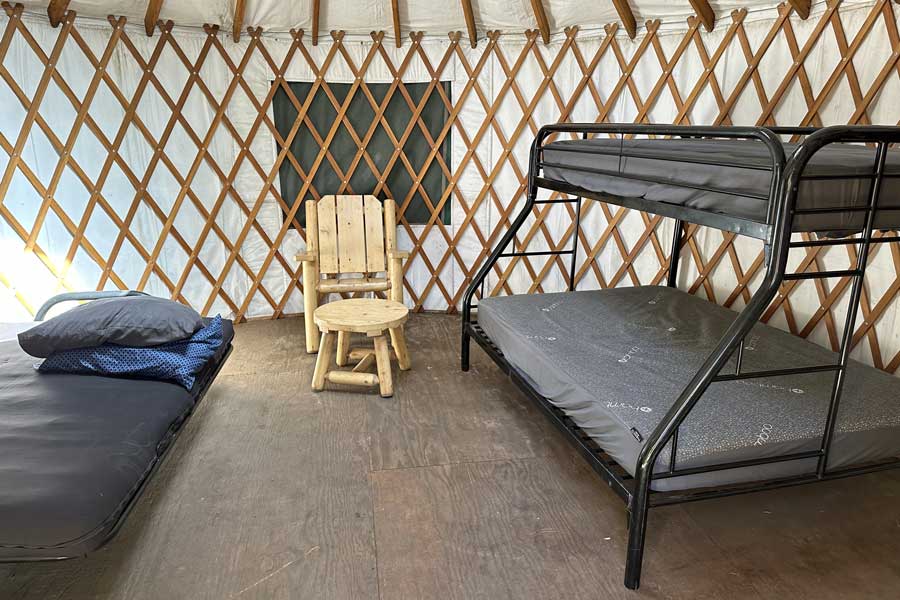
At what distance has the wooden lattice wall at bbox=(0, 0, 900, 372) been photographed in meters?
2.90

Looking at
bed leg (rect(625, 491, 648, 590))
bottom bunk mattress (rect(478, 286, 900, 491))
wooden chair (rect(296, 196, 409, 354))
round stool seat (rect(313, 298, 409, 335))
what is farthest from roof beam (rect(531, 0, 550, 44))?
bed leg (rect(625, 491, 648, 590))

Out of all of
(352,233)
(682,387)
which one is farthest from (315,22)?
(682,387)

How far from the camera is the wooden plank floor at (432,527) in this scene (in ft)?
5.14

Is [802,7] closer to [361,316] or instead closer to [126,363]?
[361,316]

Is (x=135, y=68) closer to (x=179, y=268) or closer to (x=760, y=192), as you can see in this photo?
(x=179, y=268)

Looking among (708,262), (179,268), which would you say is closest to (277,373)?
(179,268)

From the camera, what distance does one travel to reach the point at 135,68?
128 inches

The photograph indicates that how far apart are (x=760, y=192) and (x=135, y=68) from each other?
317 cm

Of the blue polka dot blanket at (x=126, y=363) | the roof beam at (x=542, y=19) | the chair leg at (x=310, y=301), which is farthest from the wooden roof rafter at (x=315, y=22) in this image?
the blue polka dot blanket at (x=126, y=363)

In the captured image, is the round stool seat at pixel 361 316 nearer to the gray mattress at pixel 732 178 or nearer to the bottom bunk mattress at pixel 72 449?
the bottom bunk mattress at pixel 72 449

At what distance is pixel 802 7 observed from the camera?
103 inches

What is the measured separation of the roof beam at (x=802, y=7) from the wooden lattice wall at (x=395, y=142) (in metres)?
0.04

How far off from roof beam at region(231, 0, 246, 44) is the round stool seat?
1.60 meters

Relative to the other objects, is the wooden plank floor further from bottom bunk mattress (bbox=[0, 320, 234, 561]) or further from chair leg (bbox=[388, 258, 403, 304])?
chair leg (bbox=[388, 258, 403, 304])
